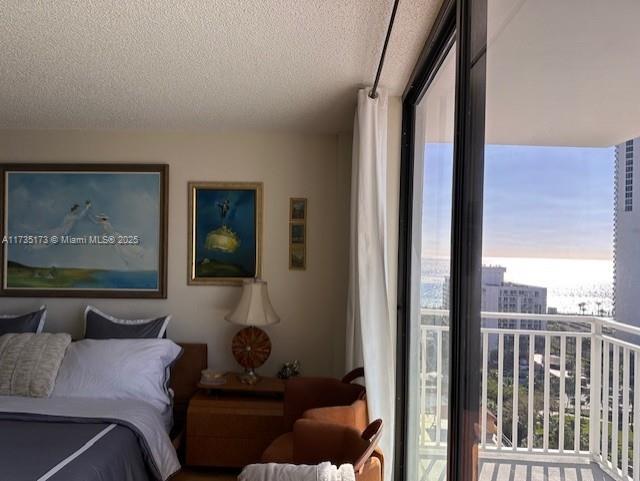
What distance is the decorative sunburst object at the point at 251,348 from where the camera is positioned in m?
3.53

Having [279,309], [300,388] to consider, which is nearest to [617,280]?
[300,388]

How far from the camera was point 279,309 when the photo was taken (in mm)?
3740

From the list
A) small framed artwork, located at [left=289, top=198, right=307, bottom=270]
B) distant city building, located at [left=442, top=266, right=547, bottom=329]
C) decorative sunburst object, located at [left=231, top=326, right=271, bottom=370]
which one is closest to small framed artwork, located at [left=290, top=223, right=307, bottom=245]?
small framed artwork, located at [left=289, top=198, right=307, bottom=270]

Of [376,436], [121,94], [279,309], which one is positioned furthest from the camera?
[279,309]

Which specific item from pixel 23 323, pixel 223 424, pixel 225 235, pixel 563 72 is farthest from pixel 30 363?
pixel 563 72

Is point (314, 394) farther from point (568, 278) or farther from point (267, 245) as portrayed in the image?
point (568, 278)

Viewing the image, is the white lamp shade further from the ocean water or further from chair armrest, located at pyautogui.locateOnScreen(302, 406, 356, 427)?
the ocean water

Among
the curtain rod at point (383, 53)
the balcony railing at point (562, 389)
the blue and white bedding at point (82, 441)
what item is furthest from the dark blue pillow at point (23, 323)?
the balcony railing at point (562, 389)

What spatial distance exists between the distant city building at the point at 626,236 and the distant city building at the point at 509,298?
0.27 meters

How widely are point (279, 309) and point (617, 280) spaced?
10.5ft

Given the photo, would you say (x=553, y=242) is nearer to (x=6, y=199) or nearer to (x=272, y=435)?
(x=272, y=435)

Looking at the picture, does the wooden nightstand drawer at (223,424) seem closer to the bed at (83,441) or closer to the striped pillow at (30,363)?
the bed at (83,441)

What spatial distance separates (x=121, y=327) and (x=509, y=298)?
3040 millimetres

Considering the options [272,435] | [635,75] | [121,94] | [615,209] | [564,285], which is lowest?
[272,435]
